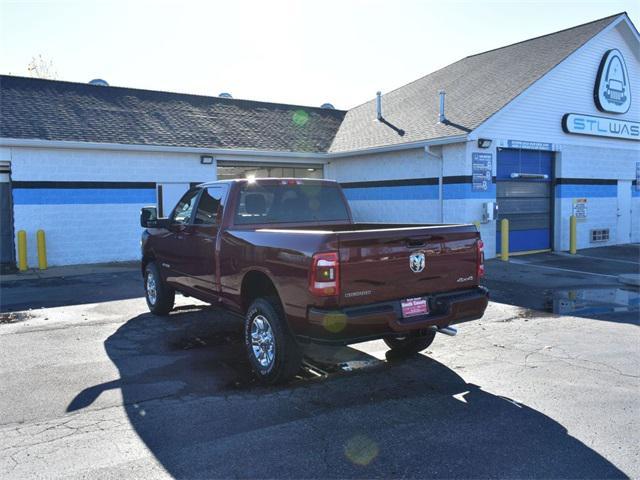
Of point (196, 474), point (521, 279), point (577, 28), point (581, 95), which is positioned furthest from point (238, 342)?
point (577, 28)

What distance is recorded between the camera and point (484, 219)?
592 inches

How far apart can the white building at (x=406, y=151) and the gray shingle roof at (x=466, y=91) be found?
0.27ft

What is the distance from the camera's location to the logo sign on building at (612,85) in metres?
17.6

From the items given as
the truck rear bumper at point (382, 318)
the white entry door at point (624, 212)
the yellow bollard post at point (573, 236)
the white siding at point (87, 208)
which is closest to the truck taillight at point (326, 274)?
the truck rear bumper at point (382, 318)

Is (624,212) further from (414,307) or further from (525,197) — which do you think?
(414,307)

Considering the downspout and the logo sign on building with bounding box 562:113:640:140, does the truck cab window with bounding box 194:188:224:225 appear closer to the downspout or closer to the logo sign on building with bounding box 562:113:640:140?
the downspout

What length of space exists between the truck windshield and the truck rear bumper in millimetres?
2060

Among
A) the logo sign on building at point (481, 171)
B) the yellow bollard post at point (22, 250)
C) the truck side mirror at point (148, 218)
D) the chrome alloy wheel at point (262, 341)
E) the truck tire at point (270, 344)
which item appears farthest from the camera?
the logo sign on building at point (481, 171)

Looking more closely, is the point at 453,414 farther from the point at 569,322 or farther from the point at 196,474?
the point at 569,322

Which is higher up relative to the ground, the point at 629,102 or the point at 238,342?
the point at 629,102

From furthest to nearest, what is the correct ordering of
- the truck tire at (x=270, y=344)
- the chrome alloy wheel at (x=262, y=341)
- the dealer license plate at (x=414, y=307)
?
1. the chrome alloy wheel at (x=262, y=341)
2. the truck tire at (x=270, y=344)
3. the dealer license plate at (x=414, y=307)

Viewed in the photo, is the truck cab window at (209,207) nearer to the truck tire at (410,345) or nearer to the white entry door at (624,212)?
the truck tire at (410,345)

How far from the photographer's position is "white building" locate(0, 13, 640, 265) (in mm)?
14797

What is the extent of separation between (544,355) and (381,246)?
2808 mm
